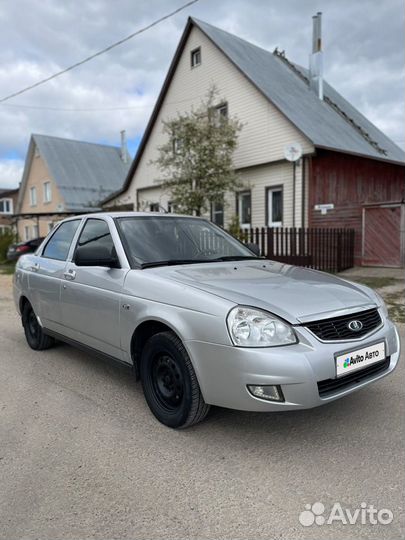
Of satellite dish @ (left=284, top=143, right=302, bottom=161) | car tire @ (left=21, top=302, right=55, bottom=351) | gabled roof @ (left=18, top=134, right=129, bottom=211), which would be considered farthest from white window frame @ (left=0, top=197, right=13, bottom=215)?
car tire @ (left=21, top=302, right=55, bottom=351)

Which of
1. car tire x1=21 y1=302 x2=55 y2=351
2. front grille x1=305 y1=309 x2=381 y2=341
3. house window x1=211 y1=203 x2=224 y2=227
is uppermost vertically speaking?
house window x1=211 y1=203 x2=224 y2=227

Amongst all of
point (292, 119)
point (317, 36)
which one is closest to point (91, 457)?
point (292, 119)

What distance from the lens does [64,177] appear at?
3097cm

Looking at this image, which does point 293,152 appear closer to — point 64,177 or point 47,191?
point 64,177

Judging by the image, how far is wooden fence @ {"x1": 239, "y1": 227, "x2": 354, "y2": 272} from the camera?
12555 millimetres

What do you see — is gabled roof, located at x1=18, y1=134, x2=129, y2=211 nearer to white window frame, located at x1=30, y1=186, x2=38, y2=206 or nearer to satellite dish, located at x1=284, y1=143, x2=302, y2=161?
white window frame, located at x1=30, y1=186, x2=38, y2=206

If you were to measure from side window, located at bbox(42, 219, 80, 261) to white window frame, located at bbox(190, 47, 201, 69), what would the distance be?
1556cm

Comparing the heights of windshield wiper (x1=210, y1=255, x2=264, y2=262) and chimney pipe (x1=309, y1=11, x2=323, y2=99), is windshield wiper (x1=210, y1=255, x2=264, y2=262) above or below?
below

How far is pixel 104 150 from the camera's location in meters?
36.2

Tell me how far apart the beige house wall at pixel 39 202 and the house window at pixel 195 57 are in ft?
50.4

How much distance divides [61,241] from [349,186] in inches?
436

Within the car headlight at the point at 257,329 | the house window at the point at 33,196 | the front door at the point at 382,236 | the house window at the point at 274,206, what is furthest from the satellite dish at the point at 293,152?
the house window at the point at 33,196

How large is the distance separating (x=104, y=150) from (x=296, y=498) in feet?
121

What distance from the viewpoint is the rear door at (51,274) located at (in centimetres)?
442
